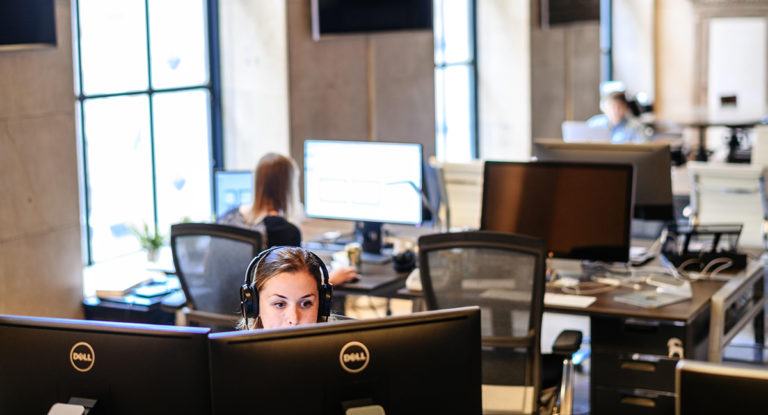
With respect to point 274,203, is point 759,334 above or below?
below

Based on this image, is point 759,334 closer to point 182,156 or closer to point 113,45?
point 182,156

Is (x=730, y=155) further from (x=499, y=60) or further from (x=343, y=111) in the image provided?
(x=343, y=111)

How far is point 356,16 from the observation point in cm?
621

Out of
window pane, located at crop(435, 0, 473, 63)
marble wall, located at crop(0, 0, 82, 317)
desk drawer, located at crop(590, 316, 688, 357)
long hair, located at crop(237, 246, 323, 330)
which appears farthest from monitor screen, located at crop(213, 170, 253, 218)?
window pane, located at crop(435, 0, 473, 63)

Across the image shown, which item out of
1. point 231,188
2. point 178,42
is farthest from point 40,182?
point 178,42

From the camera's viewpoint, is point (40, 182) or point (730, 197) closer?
point (40, 182)

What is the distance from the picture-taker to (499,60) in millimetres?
9484

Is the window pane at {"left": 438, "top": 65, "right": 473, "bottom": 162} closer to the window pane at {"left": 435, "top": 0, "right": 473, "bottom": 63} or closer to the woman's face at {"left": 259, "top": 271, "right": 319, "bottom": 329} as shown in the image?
the window pane at {"left": 435, "top": 0, "right": 473, "bottom": 63}

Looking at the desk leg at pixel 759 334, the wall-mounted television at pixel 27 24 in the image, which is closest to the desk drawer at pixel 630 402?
the desk leg at pixel 759 334

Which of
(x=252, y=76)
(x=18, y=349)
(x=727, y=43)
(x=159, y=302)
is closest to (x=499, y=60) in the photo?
(x=252, y=76)

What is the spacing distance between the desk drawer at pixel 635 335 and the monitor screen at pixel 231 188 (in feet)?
6.34

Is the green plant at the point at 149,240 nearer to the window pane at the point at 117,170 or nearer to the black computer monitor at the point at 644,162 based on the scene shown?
the window pane at the point at 117,170

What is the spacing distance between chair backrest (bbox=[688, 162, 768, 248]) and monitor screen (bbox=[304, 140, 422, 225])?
2.48 m

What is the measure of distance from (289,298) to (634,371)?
196 cm
